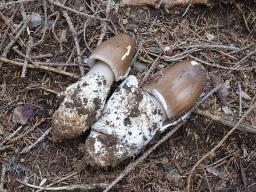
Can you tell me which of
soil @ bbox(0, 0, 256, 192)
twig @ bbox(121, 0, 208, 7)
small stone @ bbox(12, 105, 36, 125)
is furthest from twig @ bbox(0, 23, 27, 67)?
twig @ bbox(121, 0, 208, 7)

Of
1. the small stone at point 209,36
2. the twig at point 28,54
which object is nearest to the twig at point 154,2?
the small stone at point 209,36

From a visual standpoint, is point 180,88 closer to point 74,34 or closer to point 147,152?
point 147,152

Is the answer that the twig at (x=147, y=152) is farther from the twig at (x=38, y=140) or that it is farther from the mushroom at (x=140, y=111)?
the twig at (x=38, y=140)

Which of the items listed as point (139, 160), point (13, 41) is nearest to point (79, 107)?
point (139, 160)

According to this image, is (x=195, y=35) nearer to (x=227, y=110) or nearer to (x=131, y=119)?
(x=227, y=110)

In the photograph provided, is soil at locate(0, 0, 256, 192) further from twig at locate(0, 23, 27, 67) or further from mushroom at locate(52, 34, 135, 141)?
mushroom at locate(52, 34, 135, 141)

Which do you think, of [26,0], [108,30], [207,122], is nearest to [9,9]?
[26,0]
